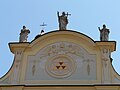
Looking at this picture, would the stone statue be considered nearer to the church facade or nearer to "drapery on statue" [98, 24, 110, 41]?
the church facade

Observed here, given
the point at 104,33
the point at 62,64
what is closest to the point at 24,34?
the point at 62,64

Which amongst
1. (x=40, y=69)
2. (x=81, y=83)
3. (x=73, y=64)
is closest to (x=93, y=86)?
Result: (x=81, y=83)

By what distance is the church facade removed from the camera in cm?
1488

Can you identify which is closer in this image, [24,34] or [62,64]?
[62,64]

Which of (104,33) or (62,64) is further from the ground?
(104,33)

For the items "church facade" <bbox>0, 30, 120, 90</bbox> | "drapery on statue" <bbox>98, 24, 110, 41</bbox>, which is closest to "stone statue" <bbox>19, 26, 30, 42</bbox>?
"church facade" <bbox>0, 30, 120, 90</bbox>

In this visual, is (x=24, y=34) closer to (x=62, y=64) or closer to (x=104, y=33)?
(x=62, y=64)

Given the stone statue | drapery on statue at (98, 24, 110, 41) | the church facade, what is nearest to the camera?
→ the church facade

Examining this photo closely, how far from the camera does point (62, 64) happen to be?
51.3 feet

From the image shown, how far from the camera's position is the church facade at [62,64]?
14.9 m

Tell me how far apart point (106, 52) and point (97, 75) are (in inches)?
49.4

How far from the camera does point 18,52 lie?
1599 centimetres

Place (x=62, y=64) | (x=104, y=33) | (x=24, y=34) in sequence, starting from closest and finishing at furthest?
(x=62, y=64) → (x=104, y=33) → (x=24, y=34)

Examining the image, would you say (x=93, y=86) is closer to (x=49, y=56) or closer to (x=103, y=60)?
(x=103, y=60)
